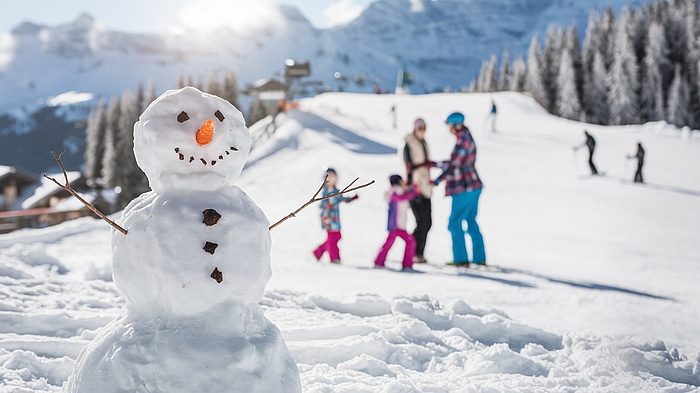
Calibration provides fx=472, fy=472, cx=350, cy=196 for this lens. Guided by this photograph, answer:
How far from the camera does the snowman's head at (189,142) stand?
182cm

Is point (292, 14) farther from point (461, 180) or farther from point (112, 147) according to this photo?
point (461, 180)

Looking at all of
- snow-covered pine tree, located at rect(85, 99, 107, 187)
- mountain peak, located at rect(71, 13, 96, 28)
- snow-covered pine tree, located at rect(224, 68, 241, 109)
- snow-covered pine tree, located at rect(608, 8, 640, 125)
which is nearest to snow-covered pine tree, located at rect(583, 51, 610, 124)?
snow-covered pine tree, located at rect(608, 8, 640, 125)

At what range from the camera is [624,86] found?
42406 mm

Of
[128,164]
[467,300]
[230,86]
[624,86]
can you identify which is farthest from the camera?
[624,86]

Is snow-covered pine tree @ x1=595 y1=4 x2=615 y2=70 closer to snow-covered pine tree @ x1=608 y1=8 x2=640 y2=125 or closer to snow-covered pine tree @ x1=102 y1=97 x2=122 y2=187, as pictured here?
snow-covered pine tree @ x1=608 y1=8 x2=640 y2=125

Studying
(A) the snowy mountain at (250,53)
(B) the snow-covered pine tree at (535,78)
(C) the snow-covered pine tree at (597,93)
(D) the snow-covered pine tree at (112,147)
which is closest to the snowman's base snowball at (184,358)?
(D) the snow-covered pine tree at (112,147)

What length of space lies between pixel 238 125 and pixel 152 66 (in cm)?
17792

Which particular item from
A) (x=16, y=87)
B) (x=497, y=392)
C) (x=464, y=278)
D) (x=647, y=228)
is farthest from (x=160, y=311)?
(x=16, y=87)

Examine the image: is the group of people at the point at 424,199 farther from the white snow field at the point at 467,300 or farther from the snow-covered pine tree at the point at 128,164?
the snow-covered pine tree at the point at 128,164

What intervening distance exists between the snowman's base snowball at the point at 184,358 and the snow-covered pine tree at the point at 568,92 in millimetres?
48852

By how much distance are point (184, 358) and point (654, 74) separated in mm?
52288

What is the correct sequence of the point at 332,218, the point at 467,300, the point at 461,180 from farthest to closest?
the point at 332,218 < the point at 461,180 < the point at 467,300

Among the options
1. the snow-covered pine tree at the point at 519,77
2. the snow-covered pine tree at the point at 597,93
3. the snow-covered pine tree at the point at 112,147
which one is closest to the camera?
the snow-covered pine tree at the point at 112,147

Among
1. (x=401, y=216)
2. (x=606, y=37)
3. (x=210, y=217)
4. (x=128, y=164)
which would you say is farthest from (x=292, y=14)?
(x=210, y=217)
